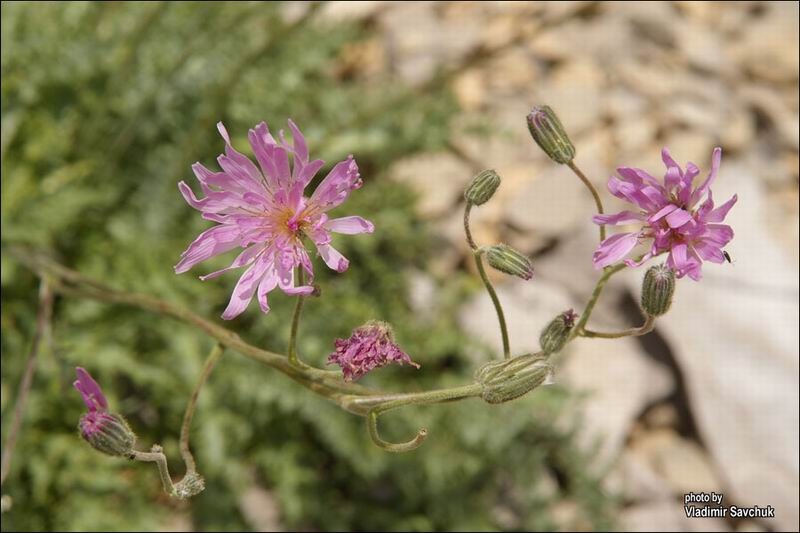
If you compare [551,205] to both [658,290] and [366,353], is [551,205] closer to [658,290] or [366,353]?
[658,290]

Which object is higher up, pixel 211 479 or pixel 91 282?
pixel 91 282

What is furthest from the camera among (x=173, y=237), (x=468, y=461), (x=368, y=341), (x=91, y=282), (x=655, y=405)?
(x=655, y=405)

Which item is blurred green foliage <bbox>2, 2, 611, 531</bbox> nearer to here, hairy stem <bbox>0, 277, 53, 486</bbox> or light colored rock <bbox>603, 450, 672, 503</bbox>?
light colored rock <bbox>603, 450, 672, 503</bbox>

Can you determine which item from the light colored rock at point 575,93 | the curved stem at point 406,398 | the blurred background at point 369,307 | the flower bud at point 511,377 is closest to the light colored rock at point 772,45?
the blurred background at point 369,307

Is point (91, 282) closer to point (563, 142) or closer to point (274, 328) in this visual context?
point (274, 328)

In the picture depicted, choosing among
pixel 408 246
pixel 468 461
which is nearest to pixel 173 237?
pixel 408 246

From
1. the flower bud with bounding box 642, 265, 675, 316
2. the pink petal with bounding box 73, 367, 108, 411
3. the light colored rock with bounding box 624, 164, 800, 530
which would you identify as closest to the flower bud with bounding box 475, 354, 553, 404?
the flower bud with bounding box 642, 265, 675, 316

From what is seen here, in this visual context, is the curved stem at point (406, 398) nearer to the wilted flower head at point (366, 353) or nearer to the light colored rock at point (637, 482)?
the wilted flower head at point (366, 353)
